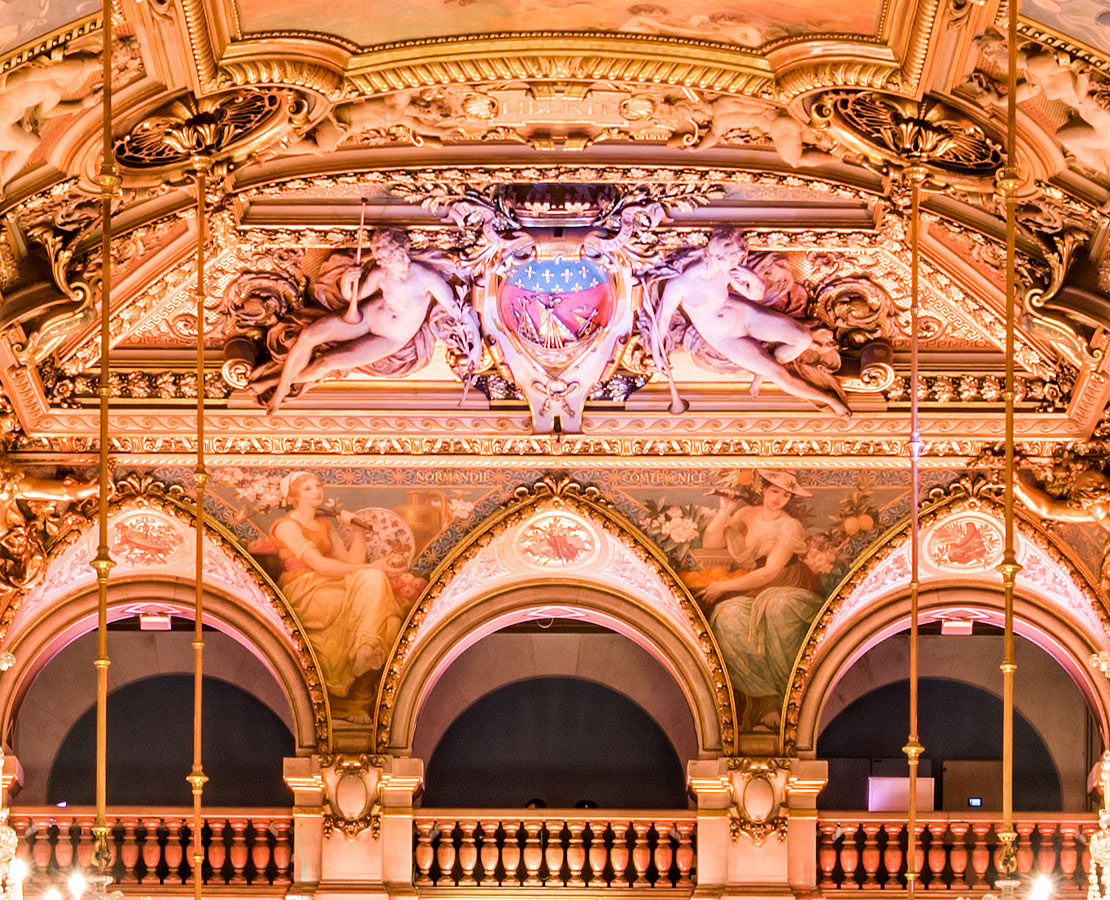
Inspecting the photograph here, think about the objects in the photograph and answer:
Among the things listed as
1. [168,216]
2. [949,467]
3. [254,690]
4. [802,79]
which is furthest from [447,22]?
[254,690]

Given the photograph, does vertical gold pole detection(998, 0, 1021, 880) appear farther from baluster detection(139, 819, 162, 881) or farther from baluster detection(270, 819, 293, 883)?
baluster detection(139, 819, 162, 881)

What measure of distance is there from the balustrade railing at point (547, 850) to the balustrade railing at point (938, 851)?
91cm

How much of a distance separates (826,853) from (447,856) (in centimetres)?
234

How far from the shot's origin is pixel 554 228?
45.6 feet

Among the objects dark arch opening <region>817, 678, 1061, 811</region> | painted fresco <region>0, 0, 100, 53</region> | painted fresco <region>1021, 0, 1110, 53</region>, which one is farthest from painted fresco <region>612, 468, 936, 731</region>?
painted fresco <region>0, 0, 100, 53</region>

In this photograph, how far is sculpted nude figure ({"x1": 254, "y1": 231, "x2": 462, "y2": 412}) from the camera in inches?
557

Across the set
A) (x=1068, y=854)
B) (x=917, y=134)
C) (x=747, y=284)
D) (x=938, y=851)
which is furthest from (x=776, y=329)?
(x=1068, y=854)

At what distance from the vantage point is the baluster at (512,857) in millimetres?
15898

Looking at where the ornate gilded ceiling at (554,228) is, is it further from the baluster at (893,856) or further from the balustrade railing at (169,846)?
the baluster at (893,856)

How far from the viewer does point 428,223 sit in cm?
1405

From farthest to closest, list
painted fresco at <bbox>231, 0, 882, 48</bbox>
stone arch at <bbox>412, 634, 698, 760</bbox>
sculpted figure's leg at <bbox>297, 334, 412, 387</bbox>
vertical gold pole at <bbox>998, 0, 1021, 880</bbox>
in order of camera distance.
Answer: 1. stone arch at <bbox>412, 634, 698, 760</bbox>
2. sculpted figure's leg at <bbox>297, 334, 412, 387</bbox>
3. painted fresco at <bbox>231, 0, 882, 48</bbox>
4. vertical gold pole at <bbox>998, 0, 1021, 880</bbox>

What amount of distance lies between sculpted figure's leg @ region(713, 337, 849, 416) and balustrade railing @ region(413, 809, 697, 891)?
2878 millimetres

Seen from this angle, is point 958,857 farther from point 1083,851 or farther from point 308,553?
point 308,553

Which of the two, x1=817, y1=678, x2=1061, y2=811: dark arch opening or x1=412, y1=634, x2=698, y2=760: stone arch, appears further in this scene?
x1=412, y1=634, x2=698, y2=760: stone arch
